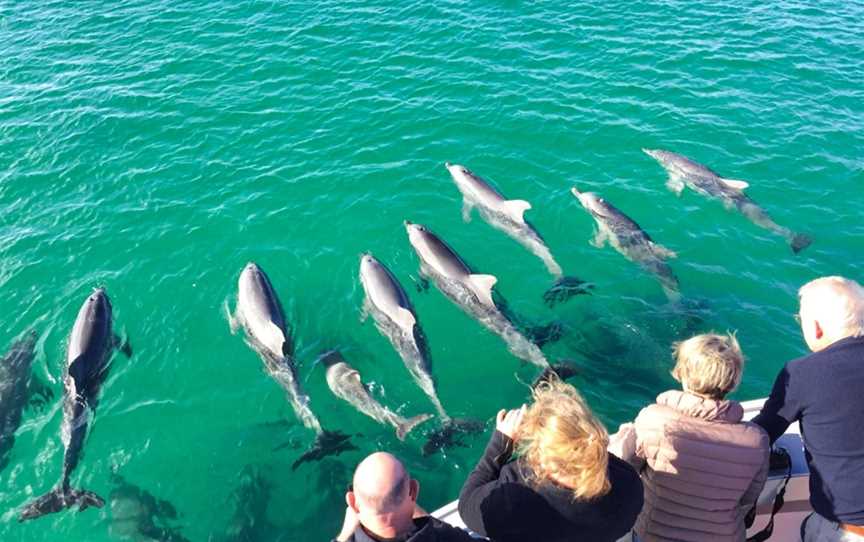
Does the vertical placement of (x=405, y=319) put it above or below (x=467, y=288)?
below

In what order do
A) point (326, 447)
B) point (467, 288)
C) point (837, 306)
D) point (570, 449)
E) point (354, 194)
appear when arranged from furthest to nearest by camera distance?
point (354, 194)
point (467, 288)
point (326, 447)
point (837, 306)
point (570, 449)

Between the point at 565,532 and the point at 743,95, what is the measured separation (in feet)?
65.7

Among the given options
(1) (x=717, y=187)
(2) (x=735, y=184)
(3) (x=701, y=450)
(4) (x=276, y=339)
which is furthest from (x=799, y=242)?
(4) (x=276, y=339)

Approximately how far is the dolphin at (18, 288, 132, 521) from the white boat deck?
716 cm

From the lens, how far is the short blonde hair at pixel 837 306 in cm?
549

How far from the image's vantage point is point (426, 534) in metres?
4.74

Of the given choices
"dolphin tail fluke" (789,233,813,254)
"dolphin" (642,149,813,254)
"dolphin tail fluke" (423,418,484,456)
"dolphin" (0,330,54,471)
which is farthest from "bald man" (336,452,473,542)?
"dolphin" (642,149,813,254)

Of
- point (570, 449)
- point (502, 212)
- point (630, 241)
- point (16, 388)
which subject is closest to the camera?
point (570, 449)

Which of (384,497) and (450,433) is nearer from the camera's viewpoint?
(384,497)

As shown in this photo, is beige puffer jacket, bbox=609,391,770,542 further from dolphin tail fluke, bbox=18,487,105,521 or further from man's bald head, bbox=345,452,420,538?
dolphin tail fluke, bbox=18,487,105,521

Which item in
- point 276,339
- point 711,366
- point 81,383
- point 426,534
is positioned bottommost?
point 81,383

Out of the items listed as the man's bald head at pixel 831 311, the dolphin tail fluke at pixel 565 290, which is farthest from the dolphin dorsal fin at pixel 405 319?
the man's bald head at pixel 831 311

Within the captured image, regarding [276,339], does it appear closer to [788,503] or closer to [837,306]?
[788,503]

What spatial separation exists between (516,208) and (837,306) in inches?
412
